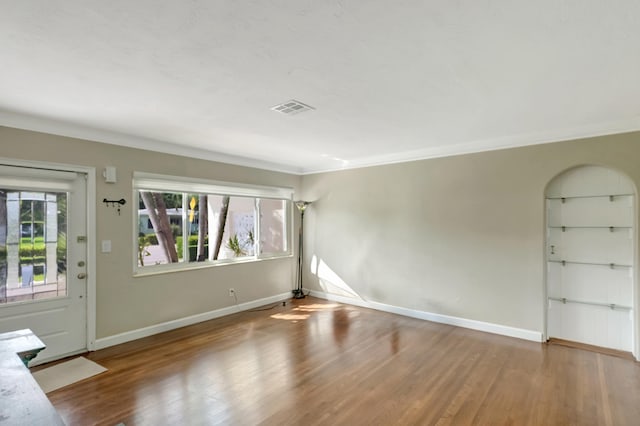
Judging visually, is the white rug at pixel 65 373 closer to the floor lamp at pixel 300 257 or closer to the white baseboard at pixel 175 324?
the white baseboard at pixel 175 324

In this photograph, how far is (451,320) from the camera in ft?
15.1

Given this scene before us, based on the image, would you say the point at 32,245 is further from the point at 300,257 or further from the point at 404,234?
the point at 404,234

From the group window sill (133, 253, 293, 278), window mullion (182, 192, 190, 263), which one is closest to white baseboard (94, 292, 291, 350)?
window sill (133, 253, 293, 278)

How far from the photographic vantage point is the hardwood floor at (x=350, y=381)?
97.6 inches

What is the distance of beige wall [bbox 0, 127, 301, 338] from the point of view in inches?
136

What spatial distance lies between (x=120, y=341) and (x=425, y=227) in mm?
4364

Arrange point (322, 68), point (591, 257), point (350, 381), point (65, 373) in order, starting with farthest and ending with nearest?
point (591, 257)
point (65, 373)
point (350, 381)
point (322, 68)

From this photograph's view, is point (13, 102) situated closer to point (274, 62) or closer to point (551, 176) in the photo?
point (274, 62)

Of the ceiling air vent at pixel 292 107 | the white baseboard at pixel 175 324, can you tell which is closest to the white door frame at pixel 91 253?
the white baseboard at pixel 175 324

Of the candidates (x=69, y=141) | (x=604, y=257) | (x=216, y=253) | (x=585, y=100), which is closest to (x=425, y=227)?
(x=604, y=257)

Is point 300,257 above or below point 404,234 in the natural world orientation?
below

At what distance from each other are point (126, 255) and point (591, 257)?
5.66 meters

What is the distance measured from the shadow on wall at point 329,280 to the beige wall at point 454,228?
0.09 ft

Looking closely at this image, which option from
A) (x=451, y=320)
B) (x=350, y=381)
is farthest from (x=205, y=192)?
(x=451, y=320)
